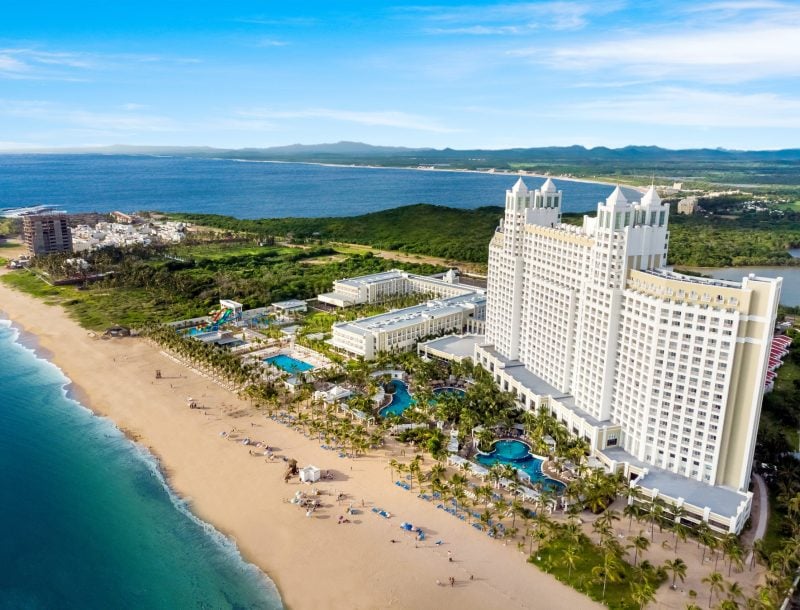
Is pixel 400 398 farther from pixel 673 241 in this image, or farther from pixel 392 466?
pixel 673 241

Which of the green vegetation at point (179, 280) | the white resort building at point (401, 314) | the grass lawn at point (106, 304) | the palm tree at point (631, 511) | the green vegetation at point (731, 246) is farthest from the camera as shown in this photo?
the green vegetation at point (731, 246)

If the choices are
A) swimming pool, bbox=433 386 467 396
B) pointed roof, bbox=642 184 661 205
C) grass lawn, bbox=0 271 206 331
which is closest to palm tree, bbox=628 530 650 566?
pointed roof, bbox=642 184 661 205

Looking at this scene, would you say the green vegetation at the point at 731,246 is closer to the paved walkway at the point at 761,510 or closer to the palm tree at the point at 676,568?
the paved walkway at the point at 761,510

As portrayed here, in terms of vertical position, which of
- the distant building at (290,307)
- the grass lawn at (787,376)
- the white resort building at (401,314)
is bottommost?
the grass lawn at (787,376)

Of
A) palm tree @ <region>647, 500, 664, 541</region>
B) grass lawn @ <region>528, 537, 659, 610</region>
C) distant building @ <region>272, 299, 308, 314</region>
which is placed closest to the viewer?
grass lawn @ <region>528, 537, 659, 610</region>

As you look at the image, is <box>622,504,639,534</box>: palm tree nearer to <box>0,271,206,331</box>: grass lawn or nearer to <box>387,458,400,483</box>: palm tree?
<box>387,458,400,483</box>: palm tree

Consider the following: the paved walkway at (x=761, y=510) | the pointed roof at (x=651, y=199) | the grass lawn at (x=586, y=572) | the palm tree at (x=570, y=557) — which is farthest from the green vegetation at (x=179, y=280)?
the paved walkway at (x=761, y=510)

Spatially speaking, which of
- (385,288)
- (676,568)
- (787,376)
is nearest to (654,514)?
(676,568)

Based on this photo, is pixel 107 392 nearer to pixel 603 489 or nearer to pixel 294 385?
pixel 294 385
